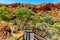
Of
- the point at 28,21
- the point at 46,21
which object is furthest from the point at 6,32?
the point at 46,21

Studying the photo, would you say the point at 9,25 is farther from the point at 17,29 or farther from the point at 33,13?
the point at 33,13

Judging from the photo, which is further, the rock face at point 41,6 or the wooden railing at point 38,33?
the rock face at point 41,6

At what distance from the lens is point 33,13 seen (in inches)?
264

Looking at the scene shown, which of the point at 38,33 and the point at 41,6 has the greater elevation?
the point at 41,6

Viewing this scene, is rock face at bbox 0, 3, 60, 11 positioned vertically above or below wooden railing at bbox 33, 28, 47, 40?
above

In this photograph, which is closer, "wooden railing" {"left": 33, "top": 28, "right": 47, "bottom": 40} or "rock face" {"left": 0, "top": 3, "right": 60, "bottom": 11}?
"wooden railing" {"left": 33, "top": 28, "right": 47, "bottom": 40}

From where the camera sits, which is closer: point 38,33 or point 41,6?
point 38,33

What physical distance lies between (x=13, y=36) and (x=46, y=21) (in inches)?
39.5

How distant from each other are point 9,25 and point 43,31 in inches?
37.2

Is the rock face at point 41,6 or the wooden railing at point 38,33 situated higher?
the rock face at point 41,6

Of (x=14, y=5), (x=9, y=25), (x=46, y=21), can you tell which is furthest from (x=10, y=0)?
(x=46, y=21)

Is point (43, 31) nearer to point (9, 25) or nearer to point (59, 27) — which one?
point (59, 27)

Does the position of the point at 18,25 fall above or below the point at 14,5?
below

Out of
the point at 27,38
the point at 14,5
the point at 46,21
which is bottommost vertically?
the point at 27,38
